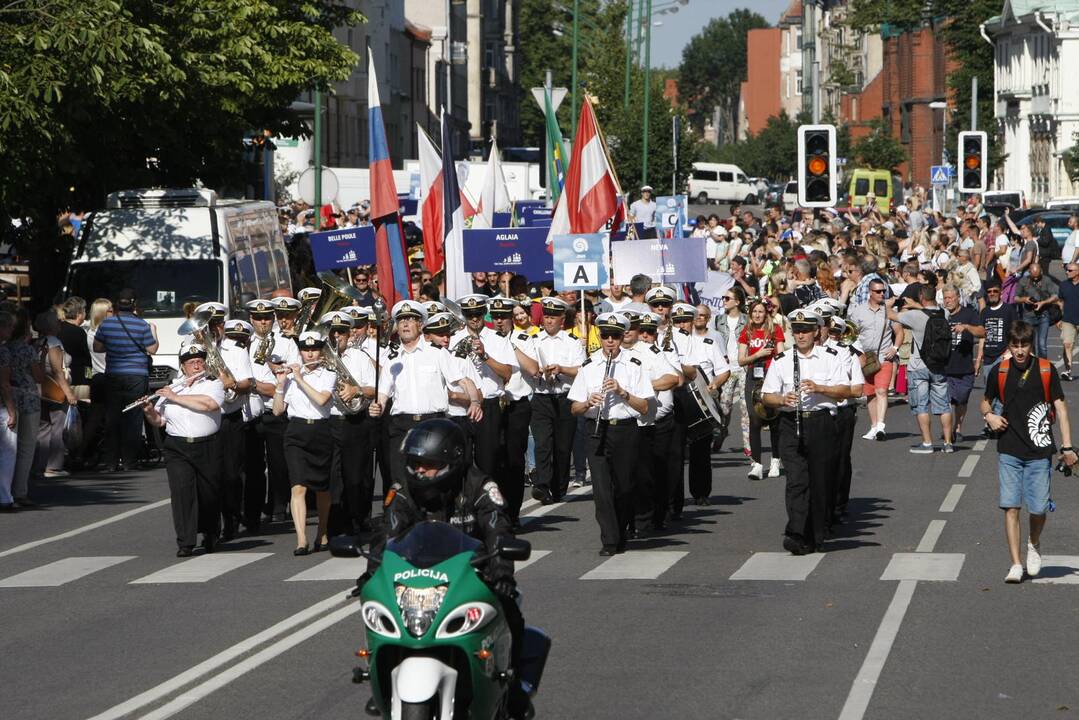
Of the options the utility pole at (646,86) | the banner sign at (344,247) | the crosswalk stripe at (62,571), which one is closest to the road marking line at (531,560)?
the crosswalk stripe at (62,571)

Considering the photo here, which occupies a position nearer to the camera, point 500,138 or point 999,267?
point 999,267

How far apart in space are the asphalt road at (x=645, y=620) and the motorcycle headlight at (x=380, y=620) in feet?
7.33

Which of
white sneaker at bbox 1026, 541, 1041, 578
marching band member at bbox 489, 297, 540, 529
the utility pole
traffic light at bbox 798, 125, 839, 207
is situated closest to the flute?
marching band member at bbox 489, 297, 540, 529

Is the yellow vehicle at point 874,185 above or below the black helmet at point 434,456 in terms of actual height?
above

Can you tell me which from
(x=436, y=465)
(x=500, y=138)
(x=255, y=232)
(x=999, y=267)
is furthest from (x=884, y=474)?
(x=500, y=138)

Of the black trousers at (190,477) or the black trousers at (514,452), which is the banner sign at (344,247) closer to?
the black trousers at (514,452)

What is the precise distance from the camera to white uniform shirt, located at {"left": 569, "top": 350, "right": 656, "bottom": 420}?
1498 centimetres

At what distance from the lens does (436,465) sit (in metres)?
7.87

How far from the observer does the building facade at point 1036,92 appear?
88875 millimetres

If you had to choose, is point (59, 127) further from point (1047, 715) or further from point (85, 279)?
point (1047, 715)

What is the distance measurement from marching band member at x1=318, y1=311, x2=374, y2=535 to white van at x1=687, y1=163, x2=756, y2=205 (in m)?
92.1

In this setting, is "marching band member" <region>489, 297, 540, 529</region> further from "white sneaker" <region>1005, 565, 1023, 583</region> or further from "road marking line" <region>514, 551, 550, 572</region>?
"white sneaker" <region>1005, 565, 1023, 583</region>

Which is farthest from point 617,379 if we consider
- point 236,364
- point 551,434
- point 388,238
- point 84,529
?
point 388,238

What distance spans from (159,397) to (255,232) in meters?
11.8
